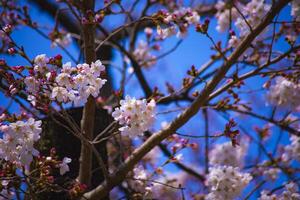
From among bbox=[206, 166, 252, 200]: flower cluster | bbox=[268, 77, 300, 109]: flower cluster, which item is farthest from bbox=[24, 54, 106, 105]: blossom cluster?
bbox=[268, 77, 300, 109]: flower cluster

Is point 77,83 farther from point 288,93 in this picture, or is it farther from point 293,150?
point 293,150

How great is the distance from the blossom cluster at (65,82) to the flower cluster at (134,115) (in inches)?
6.7

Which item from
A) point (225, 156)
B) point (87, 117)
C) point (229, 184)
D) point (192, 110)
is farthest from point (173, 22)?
point (225, 156)

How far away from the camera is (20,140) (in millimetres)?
1925

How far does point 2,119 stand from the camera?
6.71 ft

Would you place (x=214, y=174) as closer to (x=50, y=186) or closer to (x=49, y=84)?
(x=50, y=186)

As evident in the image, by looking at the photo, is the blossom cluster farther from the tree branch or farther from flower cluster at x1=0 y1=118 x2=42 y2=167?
the tree branch


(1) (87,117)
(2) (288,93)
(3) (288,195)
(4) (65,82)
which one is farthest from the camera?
(2) (288,93)

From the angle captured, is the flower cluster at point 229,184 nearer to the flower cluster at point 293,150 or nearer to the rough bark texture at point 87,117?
the rough bark texture at point 87,117

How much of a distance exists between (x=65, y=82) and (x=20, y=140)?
38 centimetres

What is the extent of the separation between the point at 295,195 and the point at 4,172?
1.98m

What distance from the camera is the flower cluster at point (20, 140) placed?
192 cm

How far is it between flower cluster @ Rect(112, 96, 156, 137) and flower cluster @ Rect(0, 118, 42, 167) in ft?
1.41

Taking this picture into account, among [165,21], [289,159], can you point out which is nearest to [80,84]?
[165,21]
